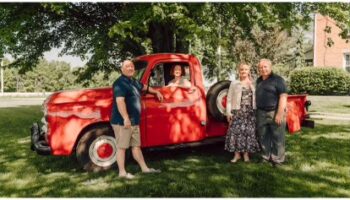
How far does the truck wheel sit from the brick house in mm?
25881

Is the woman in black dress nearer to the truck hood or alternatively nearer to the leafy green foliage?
the truck hood

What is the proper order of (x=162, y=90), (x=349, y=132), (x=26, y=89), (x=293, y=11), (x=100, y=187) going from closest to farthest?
(x=100, y=187) < (x=162, y=90) < (x=349, y=132) < (x=293, y=11) < (x=26, y=89)

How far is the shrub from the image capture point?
2781 centimetres

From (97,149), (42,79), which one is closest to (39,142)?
(97,149)

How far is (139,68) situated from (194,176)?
223cm

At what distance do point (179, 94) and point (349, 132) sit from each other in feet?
18.8

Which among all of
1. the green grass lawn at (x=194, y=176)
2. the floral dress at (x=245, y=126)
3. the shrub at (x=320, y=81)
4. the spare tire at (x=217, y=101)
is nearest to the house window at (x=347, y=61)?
the shrub at (x=320, y=81)

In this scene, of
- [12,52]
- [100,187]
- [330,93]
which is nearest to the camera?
[100,187]

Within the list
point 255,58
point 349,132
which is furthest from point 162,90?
point 255,58

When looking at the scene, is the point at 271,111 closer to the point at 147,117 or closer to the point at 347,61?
the point at 147,117

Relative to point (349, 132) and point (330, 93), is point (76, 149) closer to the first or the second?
point (349, 132)

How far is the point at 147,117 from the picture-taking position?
23.0 ft

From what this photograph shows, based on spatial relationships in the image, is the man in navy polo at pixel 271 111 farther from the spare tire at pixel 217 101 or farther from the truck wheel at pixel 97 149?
the truck wheel at pixel 97 149

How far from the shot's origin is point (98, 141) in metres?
6.87
